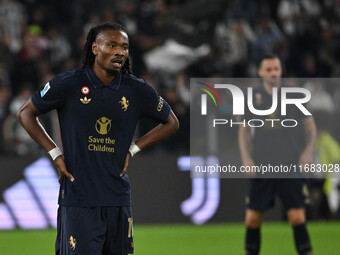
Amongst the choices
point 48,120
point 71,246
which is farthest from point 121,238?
point 48,120

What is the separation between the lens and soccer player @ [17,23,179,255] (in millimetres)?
5312

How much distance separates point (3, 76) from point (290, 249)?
7.42 m

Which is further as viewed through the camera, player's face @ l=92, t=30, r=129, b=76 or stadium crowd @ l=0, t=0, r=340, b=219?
stadium crowd @ l=0, t=0, r=340, b=219

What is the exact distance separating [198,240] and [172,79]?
475 centimetres

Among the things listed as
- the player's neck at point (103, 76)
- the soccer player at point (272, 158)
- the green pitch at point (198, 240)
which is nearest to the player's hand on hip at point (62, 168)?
the player's neck at point (103, 76)

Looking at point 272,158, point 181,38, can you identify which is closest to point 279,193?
point 272,158

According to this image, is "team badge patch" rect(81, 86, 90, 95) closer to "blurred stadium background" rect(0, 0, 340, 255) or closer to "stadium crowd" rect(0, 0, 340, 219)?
"blurred stadium background" rect(0, 0, 340, 255)

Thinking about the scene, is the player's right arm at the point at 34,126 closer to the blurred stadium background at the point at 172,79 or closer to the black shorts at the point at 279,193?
the black shorts at the point at 279,193

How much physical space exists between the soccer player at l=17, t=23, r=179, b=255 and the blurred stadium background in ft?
17.1

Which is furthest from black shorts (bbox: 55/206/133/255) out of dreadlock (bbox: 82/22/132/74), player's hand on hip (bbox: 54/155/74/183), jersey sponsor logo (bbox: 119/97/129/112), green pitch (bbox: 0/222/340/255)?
green pitch (bbox: 0/222/340/255)

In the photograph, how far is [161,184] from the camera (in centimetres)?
1335

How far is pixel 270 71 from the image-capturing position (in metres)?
8.41

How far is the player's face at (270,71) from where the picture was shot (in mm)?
8406

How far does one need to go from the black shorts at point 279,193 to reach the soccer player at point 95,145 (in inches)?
129
